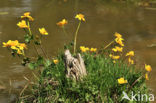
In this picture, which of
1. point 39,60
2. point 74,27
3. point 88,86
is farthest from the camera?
point 74,27

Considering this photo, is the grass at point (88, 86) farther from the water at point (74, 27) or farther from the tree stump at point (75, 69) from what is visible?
the water at point (74, 27)

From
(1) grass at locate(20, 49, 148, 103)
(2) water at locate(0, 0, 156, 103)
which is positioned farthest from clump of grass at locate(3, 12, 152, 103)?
(2) water at locate(0, 0, 156, 103)

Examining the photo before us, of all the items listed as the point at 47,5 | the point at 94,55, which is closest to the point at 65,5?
the point at 47,5

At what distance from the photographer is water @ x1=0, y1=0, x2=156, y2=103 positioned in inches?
161

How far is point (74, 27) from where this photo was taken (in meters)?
6.27

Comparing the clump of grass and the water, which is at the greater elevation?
the water

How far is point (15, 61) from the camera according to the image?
4.48 metres

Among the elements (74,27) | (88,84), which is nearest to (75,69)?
(88,84)

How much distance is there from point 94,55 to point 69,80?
62 centimetres

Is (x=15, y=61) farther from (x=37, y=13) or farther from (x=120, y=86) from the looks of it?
(x=37, y=13)

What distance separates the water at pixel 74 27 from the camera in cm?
410

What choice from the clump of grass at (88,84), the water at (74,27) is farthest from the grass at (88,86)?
the water at (74,27)

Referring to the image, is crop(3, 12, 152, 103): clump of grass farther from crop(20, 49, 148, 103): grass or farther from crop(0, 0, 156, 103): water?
crop(0, 0, 156, 103): water

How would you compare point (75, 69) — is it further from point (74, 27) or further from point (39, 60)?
point (74, 27)
